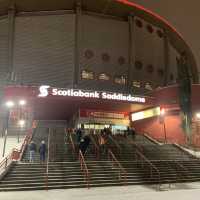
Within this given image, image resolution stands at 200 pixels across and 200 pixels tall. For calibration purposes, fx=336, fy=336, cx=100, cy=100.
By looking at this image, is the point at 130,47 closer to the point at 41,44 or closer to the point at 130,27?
the point at 130,27

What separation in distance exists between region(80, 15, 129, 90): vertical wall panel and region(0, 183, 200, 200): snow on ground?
26846 mm

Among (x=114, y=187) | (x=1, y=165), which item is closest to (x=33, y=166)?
(x=1, y=165)

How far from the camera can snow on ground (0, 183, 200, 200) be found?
14.2 metres

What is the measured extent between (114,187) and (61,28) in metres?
29.7

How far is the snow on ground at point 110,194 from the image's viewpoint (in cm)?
1417

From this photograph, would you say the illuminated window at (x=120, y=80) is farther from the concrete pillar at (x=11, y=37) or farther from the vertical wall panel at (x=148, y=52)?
the concrete pillar at (x=11, y=37)

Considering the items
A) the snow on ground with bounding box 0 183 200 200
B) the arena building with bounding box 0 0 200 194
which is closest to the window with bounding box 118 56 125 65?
the arena building with bounding box 0 0 200 194

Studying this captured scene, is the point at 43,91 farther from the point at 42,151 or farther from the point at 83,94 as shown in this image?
the point at 42,151

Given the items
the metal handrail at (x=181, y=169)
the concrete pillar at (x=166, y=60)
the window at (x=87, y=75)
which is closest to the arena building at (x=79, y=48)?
the window at (x=87, y=75)

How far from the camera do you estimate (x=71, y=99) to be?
32312mm

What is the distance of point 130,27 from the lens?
46.2 meters

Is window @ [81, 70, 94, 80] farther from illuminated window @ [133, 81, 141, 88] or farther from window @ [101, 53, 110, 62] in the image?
illuminated window @ [133, 81, 141, 88]

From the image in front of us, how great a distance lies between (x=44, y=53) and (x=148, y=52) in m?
15.3

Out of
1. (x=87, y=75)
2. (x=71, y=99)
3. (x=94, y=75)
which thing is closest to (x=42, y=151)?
(x=71, y=99)
